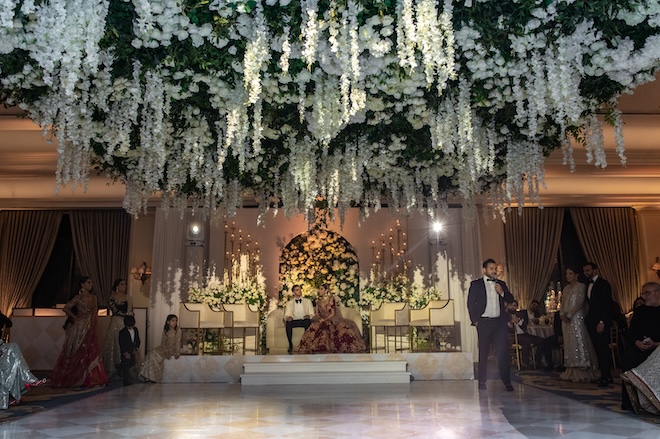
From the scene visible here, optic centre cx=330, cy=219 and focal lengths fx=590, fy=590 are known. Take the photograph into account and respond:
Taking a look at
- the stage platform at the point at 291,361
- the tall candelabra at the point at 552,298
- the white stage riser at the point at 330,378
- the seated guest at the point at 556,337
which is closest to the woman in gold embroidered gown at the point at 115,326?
the stage platform at the point at 291,361

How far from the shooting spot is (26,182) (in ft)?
39.1

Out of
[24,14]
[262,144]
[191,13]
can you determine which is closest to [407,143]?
[262,144]

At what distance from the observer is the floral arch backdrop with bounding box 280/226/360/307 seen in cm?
1273

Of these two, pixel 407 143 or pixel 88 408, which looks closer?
pixel 88 408

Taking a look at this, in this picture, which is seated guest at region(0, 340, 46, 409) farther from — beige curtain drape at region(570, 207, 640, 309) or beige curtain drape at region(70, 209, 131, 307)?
beige curtain drape at region(570, 207, 640, 309)

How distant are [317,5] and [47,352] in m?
10.5

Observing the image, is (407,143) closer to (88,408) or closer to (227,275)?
(88,408)

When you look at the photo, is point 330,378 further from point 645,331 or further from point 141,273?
point 141,273

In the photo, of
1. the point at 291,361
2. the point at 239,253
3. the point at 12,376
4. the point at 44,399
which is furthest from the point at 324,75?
the point at 239,253

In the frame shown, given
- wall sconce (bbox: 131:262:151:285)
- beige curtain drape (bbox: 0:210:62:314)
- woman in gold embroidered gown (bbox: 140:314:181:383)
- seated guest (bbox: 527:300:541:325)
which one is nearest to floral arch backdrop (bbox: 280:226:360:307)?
woman in gold embroidered gown (bbox: 140:314:181:383)

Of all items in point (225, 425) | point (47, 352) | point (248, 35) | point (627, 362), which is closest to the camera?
point (248, 35)

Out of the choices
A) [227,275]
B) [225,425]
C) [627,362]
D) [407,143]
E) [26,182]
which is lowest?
[225,425]

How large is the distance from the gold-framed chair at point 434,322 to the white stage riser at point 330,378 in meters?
1.46

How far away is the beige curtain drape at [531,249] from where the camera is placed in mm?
13945
